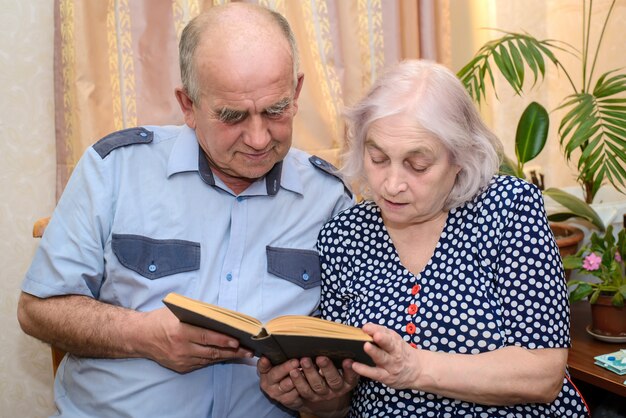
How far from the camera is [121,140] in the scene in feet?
5.52

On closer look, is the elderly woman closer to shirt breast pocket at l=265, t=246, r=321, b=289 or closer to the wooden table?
shirt breast pocket at l=265, t=246, r=321, b=289

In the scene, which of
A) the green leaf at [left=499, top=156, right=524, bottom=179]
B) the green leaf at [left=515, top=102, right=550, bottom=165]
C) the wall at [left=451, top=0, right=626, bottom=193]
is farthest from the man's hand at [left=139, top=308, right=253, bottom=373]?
the wall at [left=451, top=0, right=626, bottom=193]

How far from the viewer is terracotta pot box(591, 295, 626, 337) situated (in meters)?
1.90

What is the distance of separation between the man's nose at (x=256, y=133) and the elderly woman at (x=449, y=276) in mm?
202

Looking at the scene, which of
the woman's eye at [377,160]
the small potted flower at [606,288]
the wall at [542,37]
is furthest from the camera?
the wall at [542,37]

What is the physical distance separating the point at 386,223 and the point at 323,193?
0.72 ft

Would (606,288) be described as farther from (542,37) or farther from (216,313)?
(542,37)

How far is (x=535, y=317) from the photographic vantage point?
1.40m

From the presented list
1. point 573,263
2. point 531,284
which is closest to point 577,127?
point 573,263

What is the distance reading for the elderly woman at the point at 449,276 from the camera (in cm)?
138

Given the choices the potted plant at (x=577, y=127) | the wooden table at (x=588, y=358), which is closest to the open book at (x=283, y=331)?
the wooden table at (x=588, y=358)

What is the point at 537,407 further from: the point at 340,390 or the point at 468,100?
the point at 468,100

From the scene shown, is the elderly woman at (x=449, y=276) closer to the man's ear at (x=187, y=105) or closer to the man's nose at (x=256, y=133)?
the man's nose at (x=256, y=133)

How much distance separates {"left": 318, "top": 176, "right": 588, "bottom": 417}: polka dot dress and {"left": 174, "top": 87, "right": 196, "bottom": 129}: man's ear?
1.73ft
